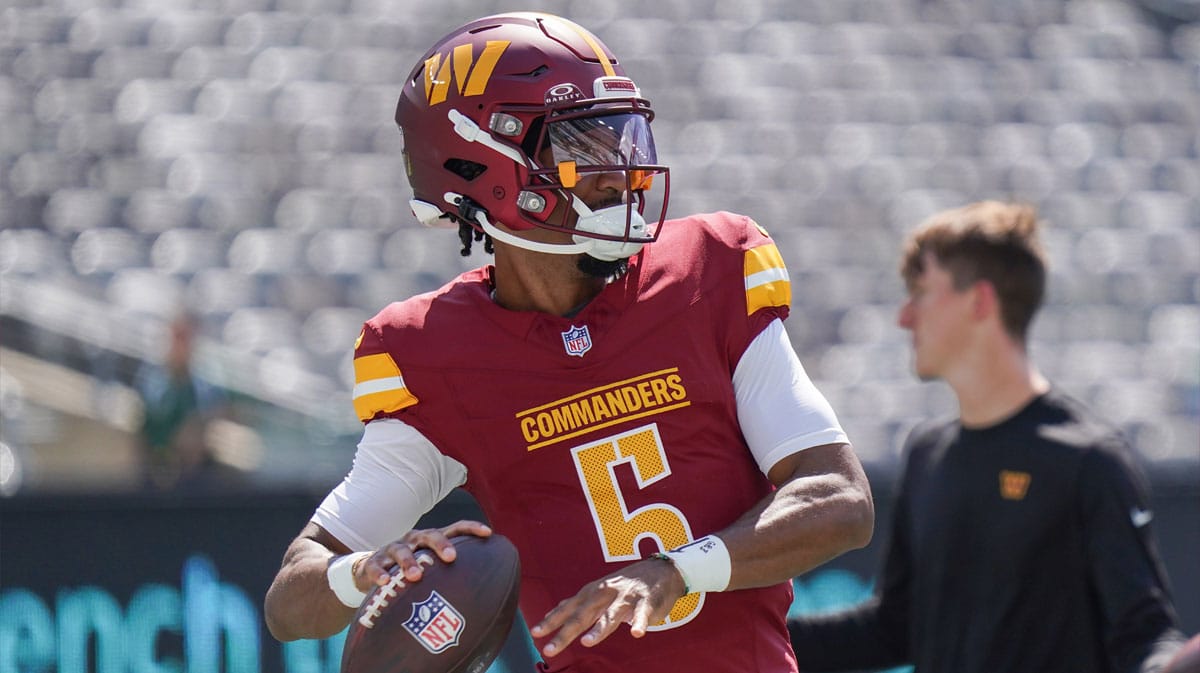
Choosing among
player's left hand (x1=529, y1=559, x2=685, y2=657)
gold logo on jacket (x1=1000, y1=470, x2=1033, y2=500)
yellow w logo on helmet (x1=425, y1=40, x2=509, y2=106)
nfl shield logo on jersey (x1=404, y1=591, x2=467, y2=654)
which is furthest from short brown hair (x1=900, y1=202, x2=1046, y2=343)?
nfl shield logo on jersey (x1=404, y1=591, x2=467, y2=654)

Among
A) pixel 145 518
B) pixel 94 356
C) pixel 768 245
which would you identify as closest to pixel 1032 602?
pixel 768 245

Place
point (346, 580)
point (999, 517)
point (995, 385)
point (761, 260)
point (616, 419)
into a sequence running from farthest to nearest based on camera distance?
point (995, 385) → point (999, 517) → point (761, 260) → point (616, 419) → point (346, 580)

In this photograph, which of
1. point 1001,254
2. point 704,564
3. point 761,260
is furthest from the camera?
point 1001,254

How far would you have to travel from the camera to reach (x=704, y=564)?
196 centimetres

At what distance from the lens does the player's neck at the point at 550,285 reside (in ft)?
7.71

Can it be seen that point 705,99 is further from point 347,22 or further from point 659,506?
point 659,506

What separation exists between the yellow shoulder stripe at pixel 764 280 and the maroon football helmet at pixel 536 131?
0.51ft

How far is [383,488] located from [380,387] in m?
0.15

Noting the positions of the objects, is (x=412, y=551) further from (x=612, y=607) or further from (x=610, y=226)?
(x=610, y=226)

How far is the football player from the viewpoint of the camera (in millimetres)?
2166

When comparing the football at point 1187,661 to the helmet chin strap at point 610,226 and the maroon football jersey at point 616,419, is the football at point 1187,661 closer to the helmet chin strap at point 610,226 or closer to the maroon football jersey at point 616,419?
the maroon football jersey at point 616,419

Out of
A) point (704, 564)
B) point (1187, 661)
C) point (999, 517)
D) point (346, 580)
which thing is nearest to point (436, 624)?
point (346, 580)

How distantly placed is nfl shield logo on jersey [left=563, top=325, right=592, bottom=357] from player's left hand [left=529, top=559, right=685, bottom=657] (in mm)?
416

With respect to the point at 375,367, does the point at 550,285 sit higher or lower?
higher
